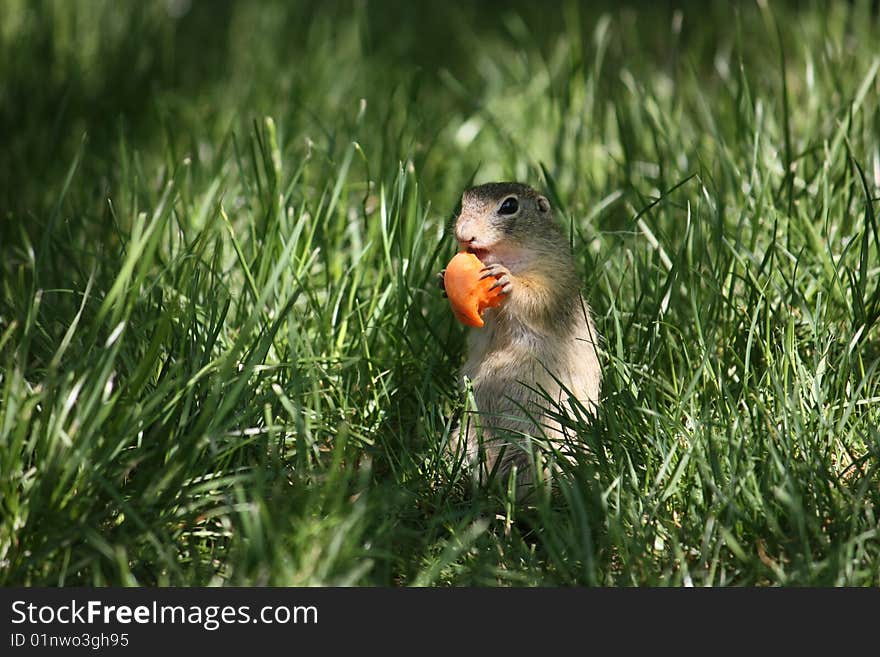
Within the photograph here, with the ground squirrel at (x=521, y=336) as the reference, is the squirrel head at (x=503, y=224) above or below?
above

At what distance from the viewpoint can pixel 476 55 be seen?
5.98 meters

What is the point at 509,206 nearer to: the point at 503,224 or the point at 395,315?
the point at 503,224

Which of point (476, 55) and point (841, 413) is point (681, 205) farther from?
point (476, 55)

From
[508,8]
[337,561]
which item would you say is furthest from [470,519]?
[508,8]

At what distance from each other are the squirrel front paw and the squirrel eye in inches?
8.2

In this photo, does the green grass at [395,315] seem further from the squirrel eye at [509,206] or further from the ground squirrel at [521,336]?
the squirrel eye at [509,206]

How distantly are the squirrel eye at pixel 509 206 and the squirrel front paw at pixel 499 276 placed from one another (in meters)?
0.21

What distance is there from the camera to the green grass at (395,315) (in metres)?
2.64

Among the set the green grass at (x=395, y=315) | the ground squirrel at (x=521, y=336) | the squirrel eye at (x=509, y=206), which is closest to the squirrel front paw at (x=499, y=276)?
the ground squirrel at (x=521, y=336)

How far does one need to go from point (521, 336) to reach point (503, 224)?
1.09 feet

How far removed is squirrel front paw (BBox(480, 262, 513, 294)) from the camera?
323 cm

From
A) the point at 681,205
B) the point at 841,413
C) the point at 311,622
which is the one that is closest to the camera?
the point at 311,622

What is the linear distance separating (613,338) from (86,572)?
1687 mm

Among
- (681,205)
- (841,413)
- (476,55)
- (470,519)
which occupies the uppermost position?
(476,55)
